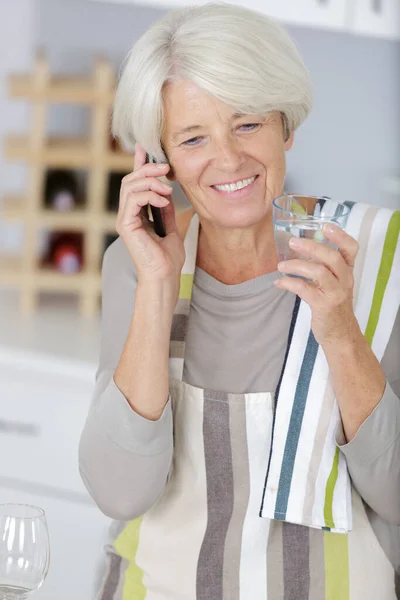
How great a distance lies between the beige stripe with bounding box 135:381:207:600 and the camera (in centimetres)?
132

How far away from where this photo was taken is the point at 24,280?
102 inches

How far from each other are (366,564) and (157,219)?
57cm

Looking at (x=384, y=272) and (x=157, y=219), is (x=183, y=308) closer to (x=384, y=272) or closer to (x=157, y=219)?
(x=157, y=219)

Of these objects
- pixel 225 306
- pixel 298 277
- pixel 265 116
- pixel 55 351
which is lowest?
→ pixel 55 351

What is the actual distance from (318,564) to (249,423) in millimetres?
213

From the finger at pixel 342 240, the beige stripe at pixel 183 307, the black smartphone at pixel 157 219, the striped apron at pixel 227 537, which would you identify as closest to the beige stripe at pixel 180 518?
the striped apron at pixel 227 537

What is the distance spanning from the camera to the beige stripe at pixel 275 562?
1.29 meters

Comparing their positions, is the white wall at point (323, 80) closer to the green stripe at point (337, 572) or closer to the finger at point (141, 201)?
the finger at point (141, 201)

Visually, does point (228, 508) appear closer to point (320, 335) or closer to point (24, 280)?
point (320, 335)

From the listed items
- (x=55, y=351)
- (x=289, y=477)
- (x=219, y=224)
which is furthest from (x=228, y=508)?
(x=55, y=351)

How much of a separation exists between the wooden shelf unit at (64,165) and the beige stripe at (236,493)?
1.31m

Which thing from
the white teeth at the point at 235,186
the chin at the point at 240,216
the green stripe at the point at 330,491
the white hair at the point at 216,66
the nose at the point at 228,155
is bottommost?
the green stripe at the point at 330,491

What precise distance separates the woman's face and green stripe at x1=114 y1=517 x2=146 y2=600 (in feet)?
1.51

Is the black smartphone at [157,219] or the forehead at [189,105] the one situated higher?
the forehead at [189,105]
